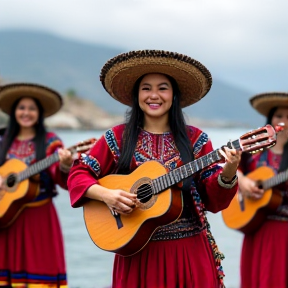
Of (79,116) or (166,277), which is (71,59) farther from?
(166,277)

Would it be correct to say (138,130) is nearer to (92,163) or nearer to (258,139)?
(92,163)

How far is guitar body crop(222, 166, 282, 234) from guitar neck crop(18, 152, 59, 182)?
132 cm

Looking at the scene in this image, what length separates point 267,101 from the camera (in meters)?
4.45

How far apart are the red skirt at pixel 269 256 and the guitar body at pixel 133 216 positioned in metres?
1.68

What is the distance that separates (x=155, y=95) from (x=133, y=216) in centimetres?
56

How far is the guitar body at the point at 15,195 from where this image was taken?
427 centimetres

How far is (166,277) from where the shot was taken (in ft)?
9.02

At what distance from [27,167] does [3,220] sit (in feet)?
1.29

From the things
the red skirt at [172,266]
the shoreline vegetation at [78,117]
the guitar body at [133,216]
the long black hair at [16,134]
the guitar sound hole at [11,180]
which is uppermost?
the shoreline vegetation at [78,117]

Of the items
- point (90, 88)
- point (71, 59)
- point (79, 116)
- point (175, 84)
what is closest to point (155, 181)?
point (175, 84)

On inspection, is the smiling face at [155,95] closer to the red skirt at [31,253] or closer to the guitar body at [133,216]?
the guitar body at [133,216]

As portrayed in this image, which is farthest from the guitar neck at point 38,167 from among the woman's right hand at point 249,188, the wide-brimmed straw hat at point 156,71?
the woman's right hand at point 249,188

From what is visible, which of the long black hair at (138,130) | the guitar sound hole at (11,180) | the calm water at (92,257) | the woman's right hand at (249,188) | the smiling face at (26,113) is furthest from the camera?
the calm water at (92,257)

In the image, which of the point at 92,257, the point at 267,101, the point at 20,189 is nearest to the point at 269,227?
the point at 267,101
